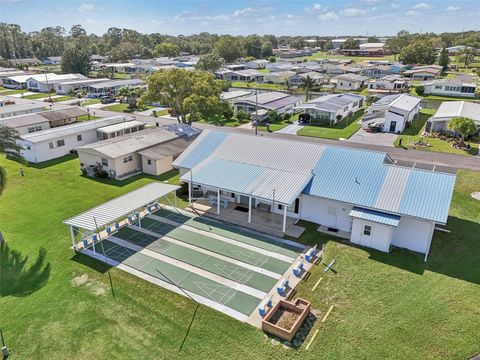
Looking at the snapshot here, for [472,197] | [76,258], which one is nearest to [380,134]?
[472,197]

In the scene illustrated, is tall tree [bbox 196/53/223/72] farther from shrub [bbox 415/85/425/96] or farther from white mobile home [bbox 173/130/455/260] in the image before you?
white mobile home [bbox 173/130/455/260]

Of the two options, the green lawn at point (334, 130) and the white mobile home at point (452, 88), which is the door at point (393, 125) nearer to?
the green lawn at point (334, 130)

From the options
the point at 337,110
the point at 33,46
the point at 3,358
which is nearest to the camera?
the point at 3,358

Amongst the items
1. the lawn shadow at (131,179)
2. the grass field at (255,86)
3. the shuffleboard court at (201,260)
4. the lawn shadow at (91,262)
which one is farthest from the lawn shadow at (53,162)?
the grass field at (255,86)

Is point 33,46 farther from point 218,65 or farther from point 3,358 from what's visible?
point 3,358

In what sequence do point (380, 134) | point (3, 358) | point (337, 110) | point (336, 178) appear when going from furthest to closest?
point (337, 110) → point (380, 134) → point (336, 178) → point (3, 358)

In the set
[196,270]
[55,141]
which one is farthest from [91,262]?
[55,141]
